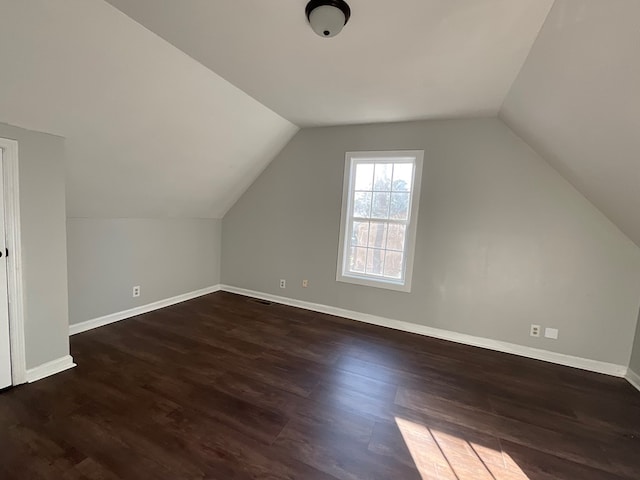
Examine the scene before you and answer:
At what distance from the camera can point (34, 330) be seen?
7.23ft

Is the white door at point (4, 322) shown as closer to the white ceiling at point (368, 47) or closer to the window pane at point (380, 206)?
the white ceiling at point (368, 47)

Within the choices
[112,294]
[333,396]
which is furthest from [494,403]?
[112,294]

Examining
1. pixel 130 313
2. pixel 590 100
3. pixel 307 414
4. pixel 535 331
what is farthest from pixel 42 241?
pixel 535 331

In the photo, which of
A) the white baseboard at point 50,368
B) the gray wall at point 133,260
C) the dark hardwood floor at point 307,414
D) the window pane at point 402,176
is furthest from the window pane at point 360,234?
the white baseboard at point 50,368

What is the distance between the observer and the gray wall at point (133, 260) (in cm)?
302

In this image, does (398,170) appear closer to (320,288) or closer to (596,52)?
(320,288)

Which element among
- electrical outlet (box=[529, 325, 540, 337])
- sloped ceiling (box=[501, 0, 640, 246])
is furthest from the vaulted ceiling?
electrical outlet (box=[529, 325, 540, 337])

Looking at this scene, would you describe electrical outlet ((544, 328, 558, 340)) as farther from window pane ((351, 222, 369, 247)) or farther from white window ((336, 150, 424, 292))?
window pane ((351, 222, 369, 247))

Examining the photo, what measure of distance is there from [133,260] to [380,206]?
3136mm

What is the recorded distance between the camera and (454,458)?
1695 millimetres

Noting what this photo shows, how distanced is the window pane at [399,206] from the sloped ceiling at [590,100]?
1.34m

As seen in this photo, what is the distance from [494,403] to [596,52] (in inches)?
92.0

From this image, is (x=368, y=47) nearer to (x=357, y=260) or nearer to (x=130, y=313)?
(x=357, y=260)

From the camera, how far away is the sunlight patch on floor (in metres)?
1.59
